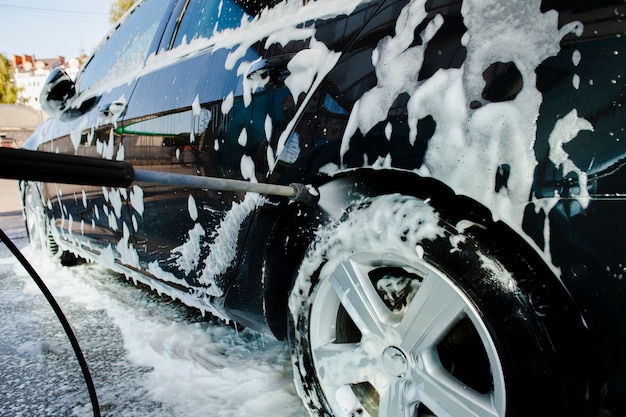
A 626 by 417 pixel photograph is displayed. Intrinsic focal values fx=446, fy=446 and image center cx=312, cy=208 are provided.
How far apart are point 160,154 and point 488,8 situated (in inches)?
54.2

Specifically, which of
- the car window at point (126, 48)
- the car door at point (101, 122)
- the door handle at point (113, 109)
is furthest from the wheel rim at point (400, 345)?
the car window at point (126, 48)

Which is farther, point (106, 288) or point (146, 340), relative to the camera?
point (106, 288)

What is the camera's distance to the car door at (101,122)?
222 centimetres

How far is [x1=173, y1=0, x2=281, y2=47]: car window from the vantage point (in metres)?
1.56

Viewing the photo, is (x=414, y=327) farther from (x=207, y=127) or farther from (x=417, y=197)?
(x=207, y=127)

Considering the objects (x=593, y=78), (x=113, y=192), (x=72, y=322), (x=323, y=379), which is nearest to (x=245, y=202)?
(x=323, y=379)

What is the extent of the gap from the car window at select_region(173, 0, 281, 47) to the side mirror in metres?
1.28

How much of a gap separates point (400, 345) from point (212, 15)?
4.72ft

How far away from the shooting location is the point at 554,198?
2.61 ft

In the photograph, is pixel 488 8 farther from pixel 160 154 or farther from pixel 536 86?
pixel 160 154

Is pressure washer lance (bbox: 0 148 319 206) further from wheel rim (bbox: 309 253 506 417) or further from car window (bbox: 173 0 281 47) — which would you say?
car window (bbox: 173 0 281 47)

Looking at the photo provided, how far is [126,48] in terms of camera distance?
250 centimetres

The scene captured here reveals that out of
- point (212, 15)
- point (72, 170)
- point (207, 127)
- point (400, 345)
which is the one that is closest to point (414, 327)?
point (400, 345)

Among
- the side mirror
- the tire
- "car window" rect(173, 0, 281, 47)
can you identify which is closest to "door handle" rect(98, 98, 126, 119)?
"car window" rect(173, 0, 281, 47)
